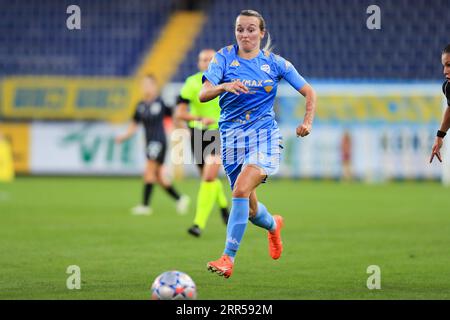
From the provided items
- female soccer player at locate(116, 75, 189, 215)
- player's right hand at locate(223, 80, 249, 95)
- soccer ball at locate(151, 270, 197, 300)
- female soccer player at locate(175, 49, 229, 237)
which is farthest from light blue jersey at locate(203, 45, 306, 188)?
female soccer player at locate(116, 75, 189, 215)

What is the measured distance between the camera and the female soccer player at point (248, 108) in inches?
311

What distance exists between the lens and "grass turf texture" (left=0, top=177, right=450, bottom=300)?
7.46m

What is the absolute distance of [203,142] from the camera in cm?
1223

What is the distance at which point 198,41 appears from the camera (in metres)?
30.8

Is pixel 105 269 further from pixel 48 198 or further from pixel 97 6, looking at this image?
pixel 97 6

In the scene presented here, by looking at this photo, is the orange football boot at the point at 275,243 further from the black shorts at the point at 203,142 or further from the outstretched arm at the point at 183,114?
the outstretched arm at the point at 183,114

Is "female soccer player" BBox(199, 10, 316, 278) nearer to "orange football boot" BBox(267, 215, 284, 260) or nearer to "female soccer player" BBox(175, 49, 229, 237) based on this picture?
"orange football boot" BBox(267, 215, 284, 260)

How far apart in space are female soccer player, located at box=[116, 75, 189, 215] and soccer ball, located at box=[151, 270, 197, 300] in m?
9.11

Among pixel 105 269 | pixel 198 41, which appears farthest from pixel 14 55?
pixel 105 269

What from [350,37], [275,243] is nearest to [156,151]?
[275,243]

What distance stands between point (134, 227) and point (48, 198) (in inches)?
248

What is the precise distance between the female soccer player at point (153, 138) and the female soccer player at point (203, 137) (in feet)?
10.5

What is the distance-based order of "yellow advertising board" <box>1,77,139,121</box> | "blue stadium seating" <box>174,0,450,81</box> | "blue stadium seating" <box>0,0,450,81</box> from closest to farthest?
"yellow advertising board" <box>1,77,139,121</box> → "blue stadium seating" <box>174,0,450,81</box> → "blue stadium seating" <box>0,0,450,81</box>

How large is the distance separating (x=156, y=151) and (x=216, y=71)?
8.24 metres
